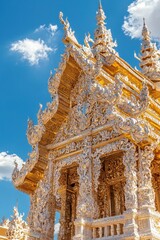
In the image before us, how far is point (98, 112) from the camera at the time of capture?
29.0 feet

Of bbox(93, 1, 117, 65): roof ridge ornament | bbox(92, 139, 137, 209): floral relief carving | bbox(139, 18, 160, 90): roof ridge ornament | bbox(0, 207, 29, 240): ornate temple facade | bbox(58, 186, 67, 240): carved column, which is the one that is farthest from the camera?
bbox(139, 18, 160, 90): roof ridge ornament

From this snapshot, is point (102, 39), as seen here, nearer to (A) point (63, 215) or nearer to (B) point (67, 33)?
(B) point (67, 33)

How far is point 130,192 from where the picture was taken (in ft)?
23.9

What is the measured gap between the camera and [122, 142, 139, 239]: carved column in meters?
6.74

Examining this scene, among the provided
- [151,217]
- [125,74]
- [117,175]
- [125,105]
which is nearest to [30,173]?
[117,175]

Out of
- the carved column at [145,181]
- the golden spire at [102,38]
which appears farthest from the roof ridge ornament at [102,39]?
the carved column at [145,181]

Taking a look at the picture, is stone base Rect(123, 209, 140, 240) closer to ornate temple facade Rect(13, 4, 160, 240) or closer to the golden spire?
ornate temple facade Rect(13, 4, 160, 240)

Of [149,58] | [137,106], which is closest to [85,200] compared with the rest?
[137,106]

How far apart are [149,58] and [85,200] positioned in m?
10.3

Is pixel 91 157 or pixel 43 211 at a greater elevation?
pixel 91 157

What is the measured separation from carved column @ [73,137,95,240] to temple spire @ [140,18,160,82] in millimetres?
7472

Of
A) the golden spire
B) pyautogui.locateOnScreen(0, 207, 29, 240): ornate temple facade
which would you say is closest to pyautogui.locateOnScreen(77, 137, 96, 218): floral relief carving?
pyautogui.locateOnScreen(0, 207, 29, 240): ornate temple facade

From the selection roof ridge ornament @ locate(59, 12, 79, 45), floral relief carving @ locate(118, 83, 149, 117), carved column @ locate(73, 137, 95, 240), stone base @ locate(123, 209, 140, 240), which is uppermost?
roof ridge ornament @ locate(59, 12, 79, 45)

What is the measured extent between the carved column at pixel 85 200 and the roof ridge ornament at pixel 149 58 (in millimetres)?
7359
